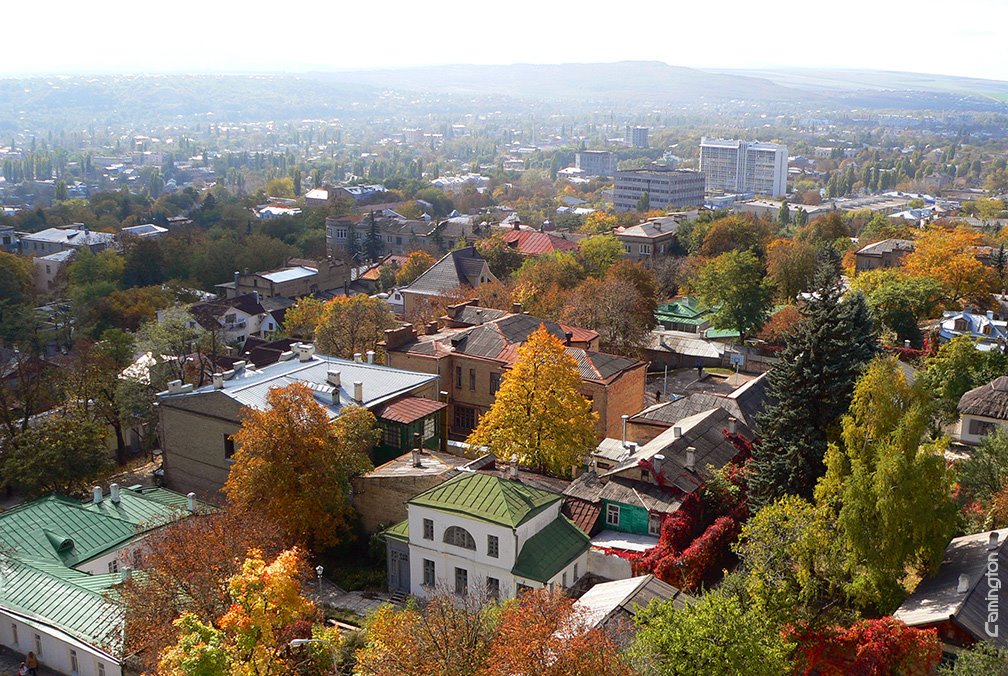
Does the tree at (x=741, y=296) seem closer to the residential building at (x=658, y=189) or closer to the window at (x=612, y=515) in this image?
the window at (x=612, y=515)

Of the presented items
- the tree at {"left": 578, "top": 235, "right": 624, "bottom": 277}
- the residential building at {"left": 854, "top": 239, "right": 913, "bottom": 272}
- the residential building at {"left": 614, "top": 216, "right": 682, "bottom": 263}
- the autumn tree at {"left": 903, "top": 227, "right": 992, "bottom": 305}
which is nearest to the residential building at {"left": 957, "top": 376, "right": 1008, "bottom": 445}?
the autumn tree at {"left": 903, "top": 227, "right": 992, "bottom": 305}

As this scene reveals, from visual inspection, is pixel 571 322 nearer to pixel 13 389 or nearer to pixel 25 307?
pixel 13 389

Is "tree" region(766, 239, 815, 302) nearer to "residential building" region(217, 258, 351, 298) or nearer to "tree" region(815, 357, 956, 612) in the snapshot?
"residential building" region(217, 258, 351, 298)

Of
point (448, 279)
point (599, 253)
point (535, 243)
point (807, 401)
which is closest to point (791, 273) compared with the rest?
point (599, 253)

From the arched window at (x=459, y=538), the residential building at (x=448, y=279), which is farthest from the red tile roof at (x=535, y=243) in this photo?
the arched window at (x=459, y=538)

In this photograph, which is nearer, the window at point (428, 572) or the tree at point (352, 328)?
the window at point (428, 572)

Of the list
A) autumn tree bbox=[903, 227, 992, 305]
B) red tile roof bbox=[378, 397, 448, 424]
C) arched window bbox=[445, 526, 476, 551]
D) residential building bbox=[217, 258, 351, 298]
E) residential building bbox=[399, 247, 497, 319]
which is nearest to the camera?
arched window bbox=[445, 526, 476, 551]
